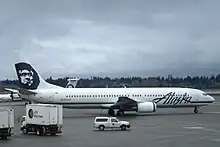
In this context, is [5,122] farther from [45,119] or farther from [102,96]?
[102,96]

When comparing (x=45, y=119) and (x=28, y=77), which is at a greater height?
(x=28, y=77)

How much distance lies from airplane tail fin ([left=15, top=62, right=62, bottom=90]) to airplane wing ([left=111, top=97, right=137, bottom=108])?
29.8 ft

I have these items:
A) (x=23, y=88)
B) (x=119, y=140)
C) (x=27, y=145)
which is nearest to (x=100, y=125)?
(x=119, y=140)

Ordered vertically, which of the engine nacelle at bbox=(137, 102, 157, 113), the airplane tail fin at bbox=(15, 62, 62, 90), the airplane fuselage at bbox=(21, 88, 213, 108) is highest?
the airplane tail fin at bbox=(15, 62, 62, 90)

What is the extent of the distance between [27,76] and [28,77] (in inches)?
8.1

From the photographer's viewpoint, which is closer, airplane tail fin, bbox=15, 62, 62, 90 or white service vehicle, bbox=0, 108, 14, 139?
white service vehicle, bbox=0, 108, 14, 139

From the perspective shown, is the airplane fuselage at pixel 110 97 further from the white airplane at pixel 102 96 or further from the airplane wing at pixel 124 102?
the airplane wing at pixel 124 102

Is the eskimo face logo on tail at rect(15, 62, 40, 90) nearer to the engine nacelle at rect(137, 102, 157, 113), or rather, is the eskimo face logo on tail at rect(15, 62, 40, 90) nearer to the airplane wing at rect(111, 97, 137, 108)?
the airplane wing at rect(111, 97, 137, 108)

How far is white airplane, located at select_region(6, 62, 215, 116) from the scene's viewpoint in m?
55.6

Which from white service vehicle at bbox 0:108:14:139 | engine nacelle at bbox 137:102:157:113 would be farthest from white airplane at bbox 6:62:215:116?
white service vehicle at bbox 0:108:14:139

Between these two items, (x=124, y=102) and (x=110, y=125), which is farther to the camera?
(x=124, y=102)

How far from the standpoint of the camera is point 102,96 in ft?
188

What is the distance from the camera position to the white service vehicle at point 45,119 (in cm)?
3353

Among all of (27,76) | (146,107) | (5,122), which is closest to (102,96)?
(146,107)
